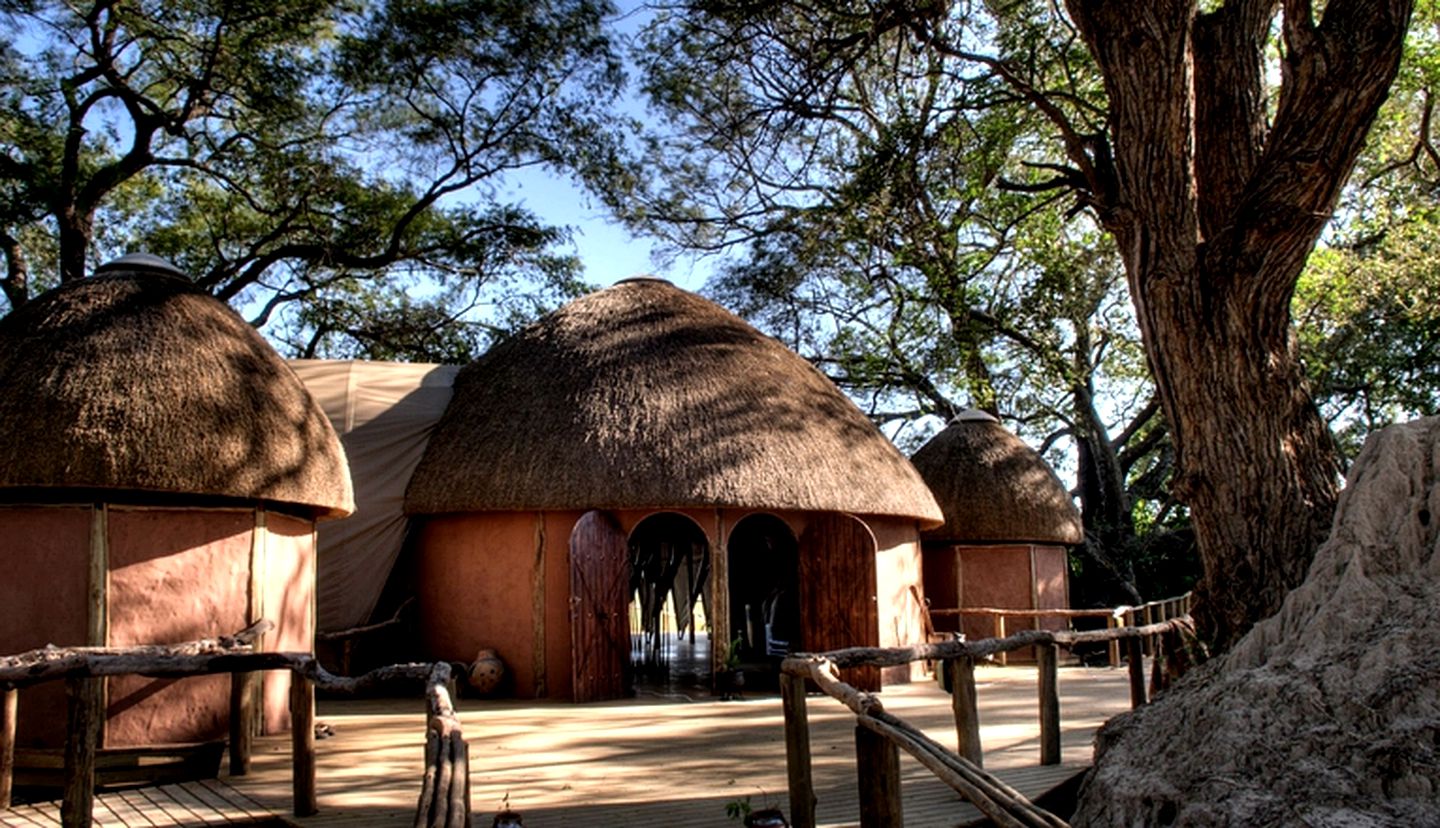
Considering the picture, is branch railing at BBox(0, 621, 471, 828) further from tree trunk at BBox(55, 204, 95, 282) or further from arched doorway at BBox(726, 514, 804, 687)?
tree trunk at BBox(55, 204, 95, 282)

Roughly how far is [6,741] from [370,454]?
6095mm

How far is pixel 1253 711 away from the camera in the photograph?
4.05 meters

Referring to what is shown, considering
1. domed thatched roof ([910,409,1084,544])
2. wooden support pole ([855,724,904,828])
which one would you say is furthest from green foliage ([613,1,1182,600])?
wooden support pole ([855,724,904,828])

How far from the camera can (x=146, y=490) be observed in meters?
7.69

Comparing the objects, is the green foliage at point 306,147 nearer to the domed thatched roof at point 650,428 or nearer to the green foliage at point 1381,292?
the domed thatched roof at point 650,428

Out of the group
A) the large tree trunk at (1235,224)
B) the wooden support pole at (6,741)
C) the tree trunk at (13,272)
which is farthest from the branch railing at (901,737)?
the tree trunk at (13,272)

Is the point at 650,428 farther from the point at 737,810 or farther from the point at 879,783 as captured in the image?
the point at 879,783

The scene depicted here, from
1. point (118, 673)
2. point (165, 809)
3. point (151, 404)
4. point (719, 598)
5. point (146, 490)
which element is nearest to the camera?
point (118, 673)

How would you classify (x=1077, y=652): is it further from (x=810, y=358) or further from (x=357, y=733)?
(x=357, y=733)

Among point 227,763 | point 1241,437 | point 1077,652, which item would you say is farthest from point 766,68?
point 1077,652

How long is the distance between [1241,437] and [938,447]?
9.85 m

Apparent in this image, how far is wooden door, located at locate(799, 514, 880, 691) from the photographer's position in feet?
35.9

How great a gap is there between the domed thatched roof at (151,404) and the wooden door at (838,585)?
4.42 m

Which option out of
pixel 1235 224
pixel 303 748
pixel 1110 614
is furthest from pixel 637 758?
pixel 1110 614
